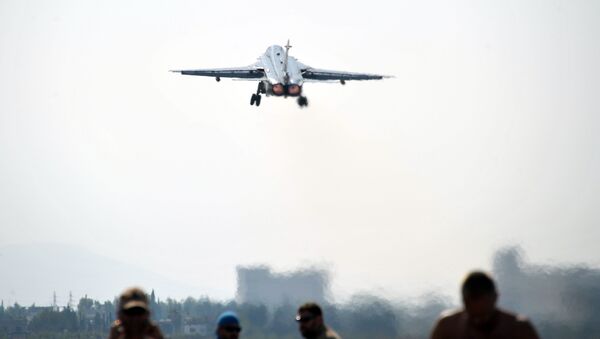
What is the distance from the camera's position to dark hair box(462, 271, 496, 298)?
424 inches

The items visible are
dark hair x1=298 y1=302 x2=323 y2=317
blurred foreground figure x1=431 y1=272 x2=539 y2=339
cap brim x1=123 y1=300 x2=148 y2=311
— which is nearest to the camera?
blurred foreground figure x1=431 y1=272 x2=539 y2=339

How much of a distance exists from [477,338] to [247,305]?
3703 cm

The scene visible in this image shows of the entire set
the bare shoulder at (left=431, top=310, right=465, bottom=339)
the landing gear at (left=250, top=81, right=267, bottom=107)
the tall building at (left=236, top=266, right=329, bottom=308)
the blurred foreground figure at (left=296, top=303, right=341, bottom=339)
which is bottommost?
the bare shoulder at (left=431, top=310, right=465, bottom=339)

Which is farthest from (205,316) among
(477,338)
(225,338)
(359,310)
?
(477,338)

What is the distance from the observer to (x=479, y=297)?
10891 millimetres

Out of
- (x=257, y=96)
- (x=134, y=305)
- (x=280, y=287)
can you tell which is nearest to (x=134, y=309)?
(x=134, y=305)

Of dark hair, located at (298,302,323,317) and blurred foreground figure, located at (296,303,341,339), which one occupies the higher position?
dark hair, located at (298,302,323,317)

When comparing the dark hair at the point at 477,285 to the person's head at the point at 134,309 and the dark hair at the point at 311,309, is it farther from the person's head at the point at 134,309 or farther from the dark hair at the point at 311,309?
the dark hair at the point at 311,309

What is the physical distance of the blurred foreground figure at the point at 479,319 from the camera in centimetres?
1073

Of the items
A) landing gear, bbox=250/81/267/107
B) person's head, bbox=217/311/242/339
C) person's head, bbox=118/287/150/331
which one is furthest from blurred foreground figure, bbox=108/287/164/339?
landing gear, bbox=250/81/267/107

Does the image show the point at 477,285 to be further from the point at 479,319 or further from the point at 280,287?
the point at 280,287

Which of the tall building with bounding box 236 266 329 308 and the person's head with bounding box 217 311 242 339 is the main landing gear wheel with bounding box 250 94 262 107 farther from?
the person's head with bounding box 217 311 242 339

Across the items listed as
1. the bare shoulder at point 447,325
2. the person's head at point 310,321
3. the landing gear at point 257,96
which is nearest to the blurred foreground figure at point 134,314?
the person's head at point 310,321

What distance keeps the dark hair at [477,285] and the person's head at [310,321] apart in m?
3.47
